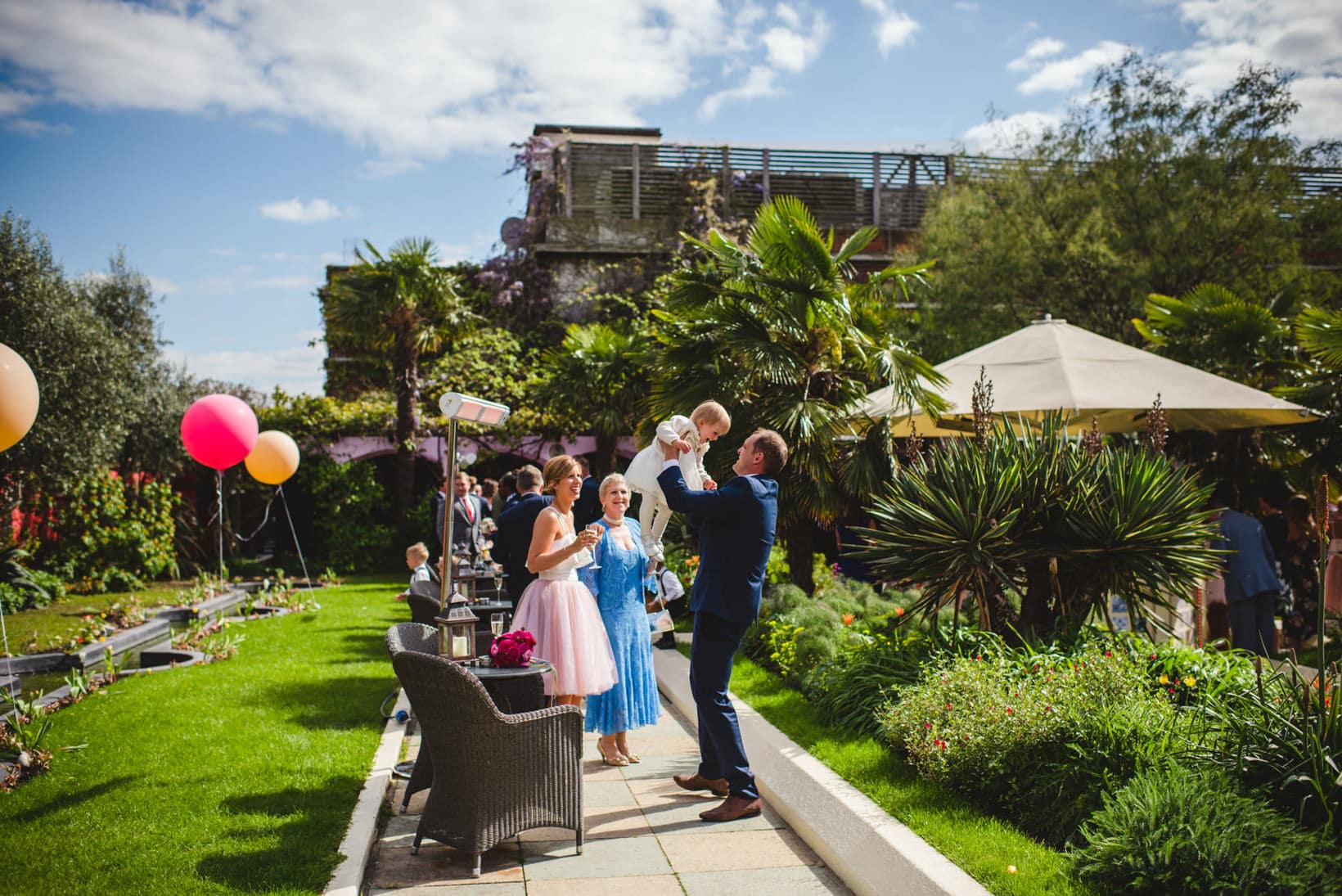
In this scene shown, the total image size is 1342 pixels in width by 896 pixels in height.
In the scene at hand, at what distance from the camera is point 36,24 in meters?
8.78

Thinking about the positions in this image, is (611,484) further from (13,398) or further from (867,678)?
(13,398)

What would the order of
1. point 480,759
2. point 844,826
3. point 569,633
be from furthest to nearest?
1. point 569,633
2. point 844,826
3. point 480,759

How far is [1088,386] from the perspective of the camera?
28.3 feet

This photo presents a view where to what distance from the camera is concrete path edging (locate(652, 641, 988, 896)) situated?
12.6 feet

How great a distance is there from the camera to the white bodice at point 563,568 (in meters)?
5.75

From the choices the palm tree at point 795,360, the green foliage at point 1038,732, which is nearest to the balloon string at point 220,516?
the palm tree at point 795,360

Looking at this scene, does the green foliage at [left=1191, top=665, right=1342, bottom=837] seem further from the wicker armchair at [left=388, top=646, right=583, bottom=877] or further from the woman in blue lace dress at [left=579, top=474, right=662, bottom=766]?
the woman in blue lace dress at [left=579, top=474, right=662, bottom=766]

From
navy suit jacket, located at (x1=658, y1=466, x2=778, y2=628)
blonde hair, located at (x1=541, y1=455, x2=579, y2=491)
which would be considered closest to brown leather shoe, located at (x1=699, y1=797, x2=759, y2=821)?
navy suit jacket, located at (x1=658, y1=466, x2=778, y2=628)

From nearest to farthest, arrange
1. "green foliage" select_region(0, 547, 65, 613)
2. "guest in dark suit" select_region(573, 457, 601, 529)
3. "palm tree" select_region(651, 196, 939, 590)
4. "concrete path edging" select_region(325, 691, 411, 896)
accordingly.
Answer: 1. "concrete path edging" select_region(325, 691, 411, 896)
2. "palm tree" select_region(651, 196, 939, 590)
3. "guest in dark suit" select_region(573, 457, 601, 529)
4. "green foliage" select_region(0, 547, 65, 613)

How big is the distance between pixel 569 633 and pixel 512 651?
0.93 meters

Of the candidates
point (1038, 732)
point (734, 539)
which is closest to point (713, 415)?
point (734, 539)

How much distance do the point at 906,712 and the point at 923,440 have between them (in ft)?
22.6

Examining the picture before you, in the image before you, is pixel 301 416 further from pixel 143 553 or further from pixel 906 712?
pixel 906 712

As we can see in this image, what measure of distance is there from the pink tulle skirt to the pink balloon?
7.08m
